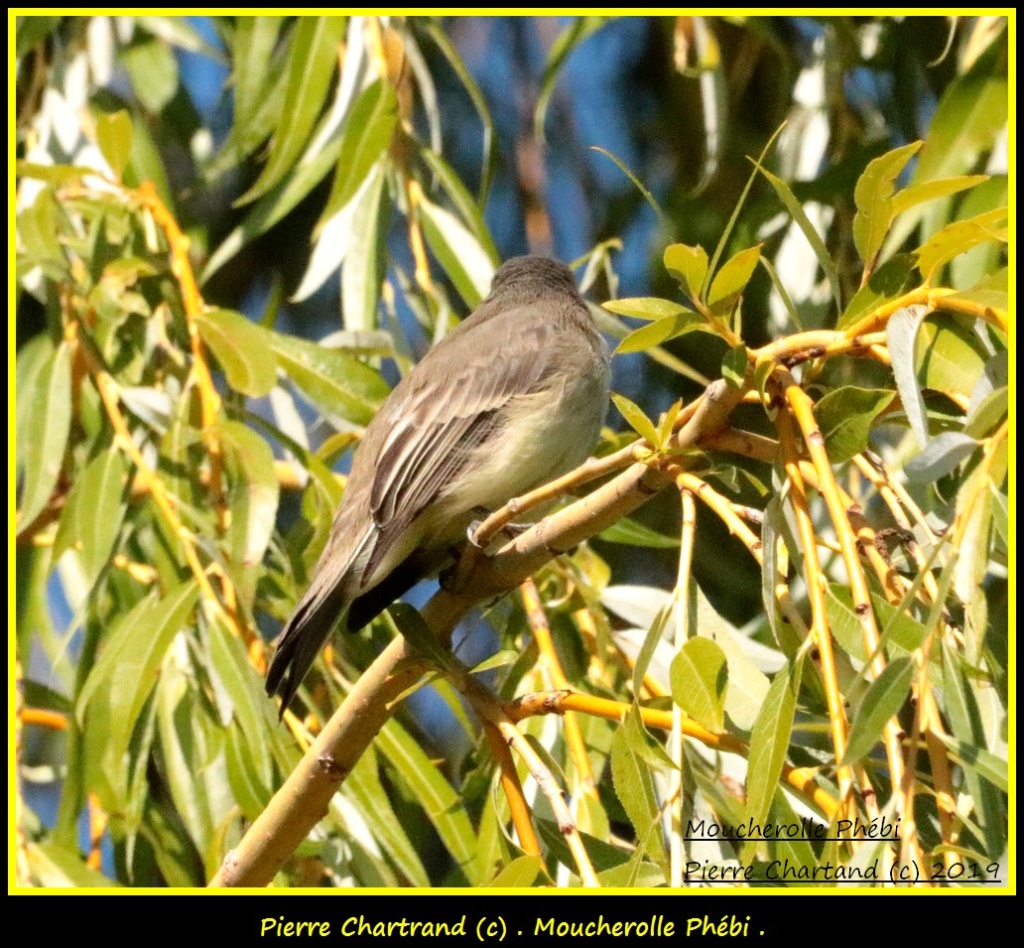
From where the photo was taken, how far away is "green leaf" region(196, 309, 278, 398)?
2.14 m

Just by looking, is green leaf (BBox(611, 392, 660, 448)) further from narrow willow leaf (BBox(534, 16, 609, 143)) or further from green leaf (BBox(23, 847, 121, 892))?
narrow willow leaf (BBox(534, 16, 609, 143))

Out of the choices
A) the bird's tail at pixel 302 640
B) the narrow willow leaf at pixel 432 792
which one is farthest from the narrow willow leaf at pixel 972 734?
the bird's tail at pixel 302 640

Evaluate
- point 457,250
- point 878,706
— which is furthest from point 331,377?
point 878,706

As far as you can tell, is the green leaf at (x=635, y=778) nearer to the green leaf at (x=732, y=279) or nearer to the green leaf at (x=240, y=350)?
the green leaf at (x=732, y=279)

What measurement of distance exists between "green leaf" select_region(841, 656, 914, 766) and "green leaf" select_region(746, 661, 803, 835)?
4.8 inches

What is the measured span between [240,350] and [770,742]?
126 cm

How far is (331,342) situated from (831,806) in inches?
52.7

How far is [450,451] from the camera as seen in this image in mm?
2232

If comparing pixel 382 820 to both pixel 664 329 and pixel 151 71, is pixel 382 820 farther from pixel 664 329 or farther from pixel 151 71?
pixel 151 71

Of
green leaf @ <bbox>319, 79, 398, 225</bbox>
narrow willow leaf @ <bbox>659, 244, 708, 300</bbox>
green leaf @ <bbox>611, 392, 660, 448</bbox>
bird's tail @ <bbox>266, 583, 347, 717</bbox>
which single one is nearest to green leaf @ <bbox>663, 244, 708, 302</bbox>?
narrow willow leaf @ <bbox>659, 244, 708, 300</bbox>

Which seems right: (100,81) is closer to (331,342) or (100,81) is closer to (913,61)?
(331,342)

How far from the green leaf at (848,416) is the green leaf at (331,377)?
3.81 ft

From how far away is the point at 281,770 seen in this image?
78.9 inches

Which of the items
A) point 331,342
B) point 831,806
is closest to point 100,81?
point 331,342
